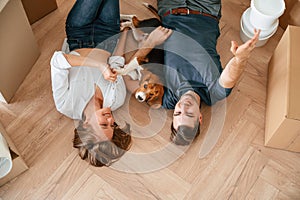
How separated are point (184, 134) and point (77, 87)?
1.26 ft

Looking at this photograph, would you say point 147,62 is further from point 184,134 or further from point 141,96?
point 184,134

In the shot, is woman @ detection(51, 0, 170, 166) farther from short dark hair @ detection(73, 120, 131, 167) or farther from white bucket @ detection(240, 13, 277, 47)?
white bucket @ detection(240, 13, 277, 47)

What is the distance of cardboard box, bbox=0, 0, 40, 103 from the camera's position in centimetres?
121

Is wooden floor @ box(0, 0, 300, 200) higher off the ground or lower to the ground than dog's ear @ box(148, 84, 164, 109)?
lower

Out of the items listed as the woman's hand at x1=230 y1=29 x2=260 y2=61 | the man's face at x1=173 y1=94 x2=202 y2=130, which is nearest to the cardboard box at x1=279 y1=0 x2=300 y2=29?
the woman's hand at x1=230 y1=29 x2=260 y2=61

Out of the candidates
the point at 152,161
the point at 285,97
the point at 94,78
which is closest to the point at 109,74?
the point at 94,78

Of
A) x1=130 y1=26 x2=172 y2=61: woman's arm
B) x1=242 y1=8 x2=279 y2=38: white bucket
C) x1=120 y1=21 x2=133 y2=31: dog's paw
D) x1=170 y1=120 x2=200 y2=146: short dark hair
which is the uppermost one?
x1=120 y1=21 x2=133 y2=31: dog's paw

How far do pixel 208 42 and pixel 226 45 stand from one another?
172 mm

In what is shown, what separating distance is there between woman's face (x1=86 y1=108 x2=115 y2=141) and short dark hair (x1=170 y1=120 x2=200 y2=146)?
212mm

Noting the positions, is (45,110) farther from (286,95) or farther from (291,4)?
(291,4)

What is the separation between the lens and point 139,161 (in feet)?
4.28

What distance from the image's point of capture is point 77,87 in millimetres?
1273

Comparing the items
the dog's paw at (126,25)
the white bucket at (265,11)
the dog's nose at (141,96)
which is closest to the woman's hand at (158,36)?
the dog's paw at (126,25)

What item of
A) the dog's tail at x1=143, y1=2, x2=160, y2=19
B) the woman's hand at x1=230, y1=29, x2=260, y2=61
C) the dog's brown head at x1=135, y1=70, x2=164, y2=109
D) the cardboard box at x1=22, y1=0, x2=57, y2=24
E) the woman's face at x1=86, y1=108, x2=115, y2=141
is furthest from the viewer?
the dog's tail at x1=143, y1=2, x2=160, y2=19
